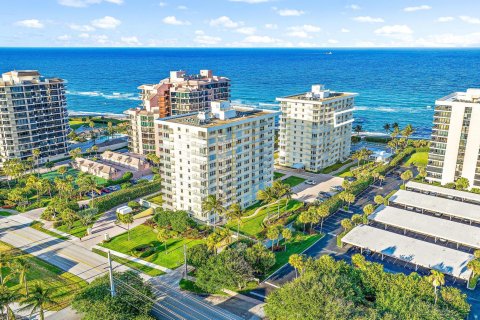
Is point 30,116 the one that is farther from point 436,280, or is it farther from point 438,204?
point 436,280

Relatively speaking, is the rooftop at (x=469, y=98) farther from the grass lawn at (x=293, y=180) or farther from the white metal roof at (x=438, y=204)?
the grass lawn at (x=293, y=180)

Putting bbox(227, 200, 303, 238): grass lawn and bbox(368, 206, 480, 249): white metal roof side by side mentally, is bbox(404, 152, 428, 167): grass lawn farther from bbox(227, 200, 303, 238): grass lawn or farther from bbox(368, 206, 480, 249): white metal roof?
bbox(227, 200, 303, 238): grass lawn

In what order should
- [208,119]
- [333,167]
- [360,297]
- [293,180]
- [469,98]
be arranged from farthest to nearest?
[333,167] < [293,180] < [469,98] < [208,119] < [360,297]

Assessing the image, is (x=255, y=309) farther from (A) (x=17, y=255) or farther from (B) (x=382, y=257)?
(A) (x=17, y=255)

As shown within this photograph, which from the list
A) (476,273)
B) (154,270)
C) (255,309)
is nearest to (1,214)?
(154,270)

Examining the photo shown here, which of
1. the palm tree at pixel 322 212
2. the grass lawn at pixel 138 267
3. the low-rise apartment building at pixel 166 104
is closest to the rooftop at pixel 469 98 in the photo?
the palm tree at pixel 322 212

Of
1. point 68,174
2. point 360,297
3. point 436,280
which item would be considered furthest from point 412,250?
point 68,174
